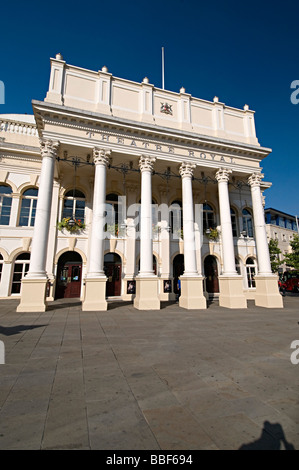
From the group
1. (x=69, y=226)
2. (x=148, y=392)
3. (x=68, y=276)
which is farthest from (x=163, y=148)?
(x=148, y=392)

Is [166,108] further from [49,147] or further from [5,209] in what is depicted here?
[5,209]

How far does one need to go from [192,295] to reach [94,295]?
5.03 m

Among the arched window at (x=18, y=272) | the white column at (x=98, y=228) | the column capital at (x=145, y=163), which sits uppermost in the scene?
the column capital at (x=145, y=163)

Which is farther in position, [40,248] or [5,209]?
[5,209]

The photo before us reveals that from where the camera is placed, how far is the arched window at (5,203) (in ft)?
49.6

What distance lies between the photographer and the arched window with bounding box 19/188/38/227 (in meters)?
15.4

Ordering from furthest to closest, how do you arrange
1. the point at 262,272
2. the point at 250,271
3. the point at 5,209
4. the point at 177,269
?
the point at 250,271, the point at 177,269, the point at 5,209, the point at 262,272

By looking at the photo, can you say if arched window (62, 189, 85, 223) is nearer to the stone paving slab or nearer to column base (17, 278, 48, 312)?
column base (17, 278, 48, 312)

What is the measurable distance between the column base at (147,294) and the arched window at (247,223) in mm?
11638

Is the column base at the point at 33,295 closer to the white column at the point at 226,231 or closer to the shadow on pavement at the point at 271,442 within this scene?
the white column at the point at 226,231

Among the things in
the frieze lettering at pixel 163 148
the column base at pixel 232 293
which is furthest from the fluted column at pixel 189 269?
the column base at pixel 232 293

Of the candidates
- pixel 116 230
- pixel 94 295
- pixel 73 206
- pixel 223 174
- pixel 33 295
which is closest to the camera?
pixel 33 295

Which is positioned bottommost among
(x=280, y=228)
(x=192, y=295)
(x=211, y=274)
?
(x=192, y=295)

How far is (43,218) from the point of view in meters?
10.9
